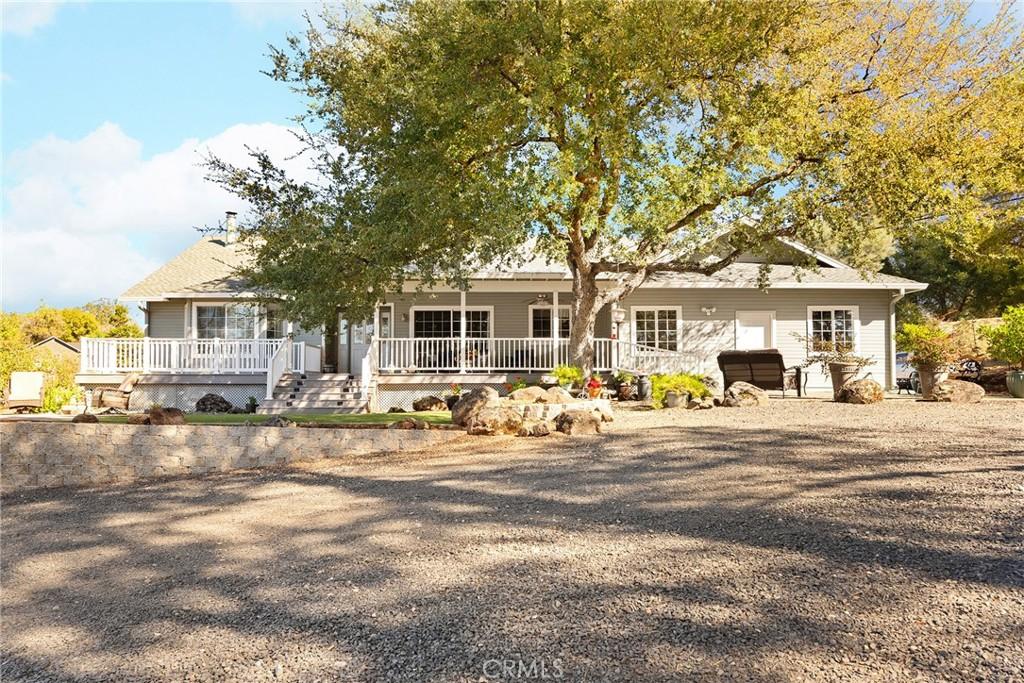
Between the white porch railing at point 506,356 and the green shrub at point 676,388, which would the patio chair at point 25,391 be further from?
the green shrub at point 676,388

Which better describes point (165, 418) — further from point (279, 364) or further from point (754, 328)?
point (754, 328)

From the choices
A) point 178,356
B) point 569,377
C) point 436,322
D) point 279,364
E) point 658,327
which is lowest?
point 569,377

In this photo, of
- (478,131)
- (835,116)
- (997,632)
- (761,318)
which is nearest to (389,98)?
(478,131)

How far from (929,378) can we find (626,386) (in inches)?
233

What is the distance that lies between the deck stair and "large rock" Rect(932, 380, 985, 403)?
38.4ft

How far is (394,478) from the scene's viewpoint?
25.0 ft

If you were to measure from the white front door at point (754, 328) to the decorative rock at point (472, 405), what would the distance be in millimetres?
10873

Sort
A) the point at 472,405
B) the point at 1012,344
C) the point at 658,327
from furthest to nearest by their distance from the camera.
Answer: the point at 658,327 < the point at 1012,344 < the point at 472,405

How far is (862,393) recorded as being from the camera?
13.3m

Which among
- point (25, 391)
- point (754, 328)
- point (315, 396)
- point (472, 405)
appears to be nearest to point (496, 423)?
point (472, 405)

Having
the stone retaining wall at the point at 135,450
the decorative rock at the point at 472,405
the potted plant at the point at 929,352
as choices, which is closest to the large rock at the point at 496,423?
the decorative rock at the point at 472,405

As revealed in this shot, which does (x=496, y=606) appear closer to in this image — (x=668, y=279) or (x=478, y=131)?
(x=478, y=131)

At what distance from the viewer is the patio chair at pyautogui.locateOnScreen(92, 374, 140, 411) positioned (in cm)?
1546

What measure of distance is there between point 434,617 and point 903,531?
3.15 meters
